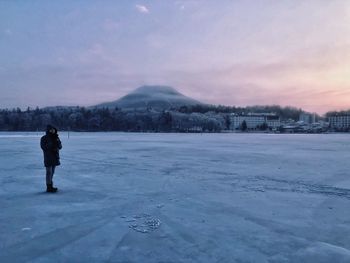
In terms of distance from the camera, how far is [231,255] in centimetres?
430

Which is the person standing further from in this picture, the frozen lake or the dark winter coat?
the frozen lake

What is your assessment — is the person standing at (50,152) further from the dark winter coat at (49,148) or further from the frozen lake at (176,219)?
the frozen lake at (176,219)

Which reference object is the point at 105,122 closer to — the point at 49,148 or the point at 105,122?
the point at 105,122

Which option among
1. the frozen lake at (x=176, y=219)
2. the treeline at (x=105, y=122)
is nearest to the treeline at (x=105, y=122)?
the treeline at (x=105, y=122)

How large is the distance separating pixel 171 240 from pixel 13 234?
91.6 inches

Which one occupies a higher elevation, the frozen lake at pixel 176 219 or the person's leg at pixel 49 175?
the person's leg at pixel 49 175

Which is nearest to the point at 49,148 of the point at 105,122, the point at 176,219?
the point at 176,219

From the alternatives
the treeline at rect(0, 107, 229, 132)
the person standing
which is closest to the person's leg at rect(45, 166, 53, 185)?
the person standing

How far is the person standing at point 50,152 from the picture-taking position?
847 centimetres

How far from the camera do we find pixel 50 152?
8508mm

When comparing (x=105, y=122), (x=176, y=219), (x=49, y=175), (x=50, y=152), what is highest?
(x=105, y=122)

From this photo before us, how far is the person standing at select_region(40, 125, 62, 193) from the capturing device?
27.8ft

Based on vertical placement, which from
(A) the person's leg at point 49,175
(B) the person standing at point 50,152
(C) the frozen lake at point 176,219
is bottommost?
(C) the frozen lake at point 176,219

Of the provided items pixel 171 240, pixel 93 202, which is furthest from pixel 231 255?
pixel 93 202
